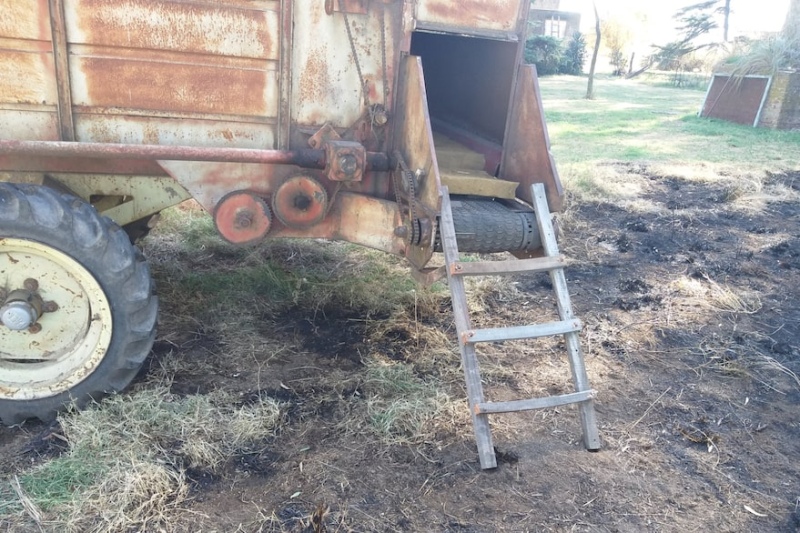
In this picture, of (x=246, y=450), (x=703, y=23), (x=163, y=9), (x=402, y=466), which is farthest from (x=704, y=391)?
(x=703, y=23)

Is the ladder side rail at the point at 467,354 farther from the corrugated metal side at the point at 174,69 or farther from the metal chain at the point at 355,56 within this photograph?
the corrugated metal side at the point at 174,69

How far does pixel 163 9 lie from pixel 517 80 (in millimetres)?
1968

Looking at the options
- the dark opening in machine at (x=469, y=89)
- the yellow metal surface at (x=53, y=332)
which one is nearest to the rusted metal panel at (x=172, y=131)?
the yellow metal surface at (x=53, y=332)

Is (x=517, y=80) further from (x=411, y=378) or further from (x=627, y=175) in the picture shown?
(x=627, y=175)

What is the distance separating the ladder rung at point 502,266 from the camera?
3.05m

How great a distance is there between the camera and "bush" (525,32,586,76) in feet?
95.1

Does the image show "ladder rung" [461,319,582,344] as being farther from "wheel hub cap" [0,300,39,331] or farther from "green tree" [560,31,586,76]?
"green tree" [560,31,586,76]

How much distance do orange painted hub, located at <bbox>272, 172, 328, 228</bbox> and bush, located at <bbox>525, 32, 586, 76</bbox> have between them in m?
26.8

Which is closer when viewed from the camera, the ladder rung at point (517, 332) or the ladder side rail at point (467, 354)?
the ladder side rail at point (467, 354)

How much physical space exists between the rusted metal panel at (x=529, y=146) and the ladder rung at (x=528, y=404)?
1022 millimetres

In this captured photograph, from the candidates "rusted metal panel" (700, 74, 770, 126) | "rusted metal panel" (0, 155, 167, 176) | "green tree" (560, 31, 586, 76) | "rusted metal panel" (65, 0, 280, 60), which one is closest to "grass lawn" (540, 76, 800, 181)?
"rusted metal panel" (700, 74, 770, 126)

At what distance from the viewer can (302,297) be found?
4492 millimetres

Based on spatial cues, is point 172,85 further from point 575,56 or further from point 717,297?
point 575,56

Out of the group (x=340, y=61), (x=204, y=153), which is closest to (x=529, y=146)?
(x=340, y=61)
